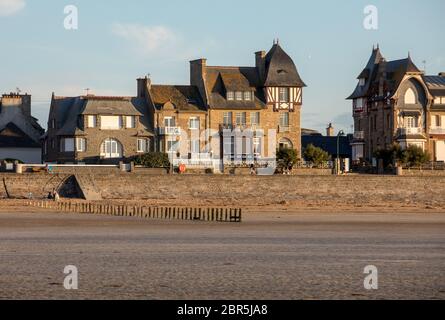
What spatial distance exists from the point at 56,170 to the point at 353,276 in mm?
48683

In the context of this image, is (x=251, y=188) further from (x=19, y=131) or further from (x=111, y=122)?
(x=19, y=131)

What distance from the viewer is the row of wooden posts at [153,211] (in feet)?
192

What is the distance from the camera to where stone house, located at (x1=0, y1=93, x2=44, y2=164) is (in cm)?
9838

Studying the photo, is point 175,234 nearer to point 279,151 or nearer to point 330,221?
point 330,221

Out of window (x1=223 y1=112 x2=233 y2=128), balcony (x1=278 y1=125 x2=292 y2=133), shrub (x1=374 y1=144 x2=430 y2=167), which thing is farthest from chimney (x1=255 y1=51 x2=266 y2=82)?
shrub (x1=374 y1=144 x2=430 y2=167)

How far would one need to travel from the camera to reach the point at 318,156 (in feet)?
305

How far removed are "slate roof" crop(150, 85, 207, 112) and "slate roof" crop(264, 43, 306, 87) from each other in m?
6.55

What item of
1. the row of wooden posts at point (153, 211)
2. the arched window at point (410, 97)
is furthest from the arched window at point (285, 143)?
the row of wooden posts at point (153, 211)

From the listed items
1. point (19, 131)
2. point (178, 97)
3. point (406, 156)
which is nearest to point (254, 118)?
point (178, 97)

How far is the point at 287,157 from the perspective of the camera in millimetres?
91438

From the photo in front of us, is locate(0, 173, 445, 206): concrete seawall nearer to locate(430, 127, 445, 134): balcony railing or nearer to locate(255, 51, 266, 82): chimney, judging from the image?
locate(430, 127, 445, 134): balcony railing

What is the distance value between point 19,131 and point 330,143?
3856cm

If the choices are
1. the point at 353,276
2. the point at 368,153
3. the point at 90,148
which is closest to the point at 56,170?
the point at 90,148

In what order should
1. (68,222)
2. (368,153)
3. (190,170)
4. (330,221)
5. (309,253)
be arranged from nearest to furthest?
(309,253)
(68,222)
(330,221)
(190,170)
(368,153)
